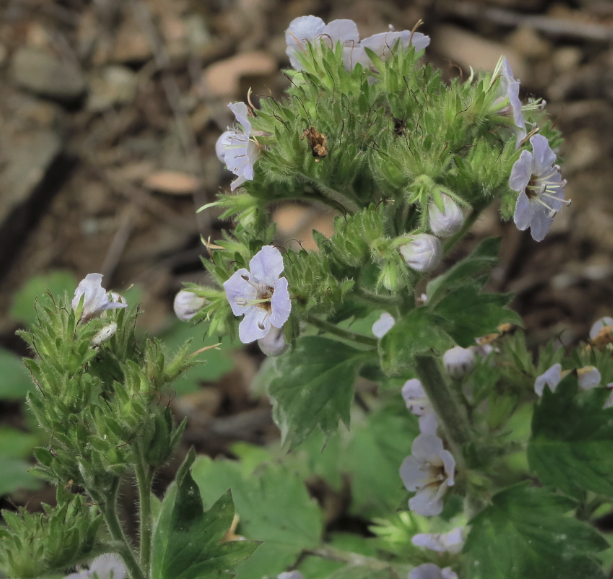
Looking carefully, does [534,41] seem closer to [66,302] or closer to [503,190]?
[503,190]

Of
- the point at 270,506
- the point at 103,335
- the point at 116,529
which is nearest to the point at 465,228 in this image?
the point at 103,335

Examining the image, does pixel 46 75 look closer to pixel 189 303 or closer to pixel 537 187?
pixel 189 303

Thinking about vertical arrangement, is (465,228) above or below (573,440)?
above

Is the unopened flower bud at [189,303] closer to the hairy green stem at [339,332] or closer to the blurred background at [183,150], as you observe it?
the hairy green stem at [339,332]

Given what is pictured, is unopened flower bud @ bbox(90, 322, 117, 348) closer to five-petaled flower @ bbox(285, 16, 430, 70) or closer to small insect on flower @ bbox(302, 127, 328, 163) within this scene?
small insect on flower @ bbox(302, 127, 328, 163)

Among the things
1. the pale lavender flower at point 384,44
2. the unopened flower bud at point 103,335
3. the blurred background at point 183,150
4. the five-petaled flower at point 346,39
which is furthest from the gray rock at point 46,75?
the unopened flower bud at point 103,335

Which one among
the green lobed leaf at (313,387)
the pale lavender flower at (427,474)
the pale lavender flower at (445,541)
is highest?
the green lobed leaf at (313,387)
